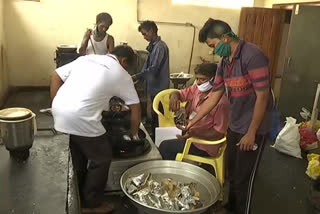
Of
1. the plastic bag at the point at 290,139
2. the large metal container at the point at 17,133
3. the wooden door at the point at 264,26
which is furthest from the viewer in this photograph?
the wooden door at the point at 264,26

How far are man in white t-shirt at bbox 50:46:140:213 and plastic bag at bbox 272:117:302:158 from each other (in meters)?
1.80

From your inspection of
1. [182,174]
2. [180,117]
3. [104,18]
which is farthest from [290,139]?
[104,18]

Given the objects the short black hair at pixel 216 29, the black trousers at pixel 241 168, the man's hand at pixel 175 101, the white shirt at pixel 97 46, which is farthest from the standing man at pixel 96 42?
the black trousers at pixel 241 168

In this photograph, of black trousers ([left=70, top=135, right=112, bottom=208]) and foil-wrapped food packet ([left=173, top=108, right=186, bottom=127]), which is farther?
foil-wrapped food packet ([left=173, top=108, right=186, bottom=127])

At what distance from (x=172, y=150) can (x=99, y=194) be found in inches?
25.8

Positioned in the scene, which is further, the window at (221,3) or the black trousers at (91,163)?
the window at (221,3)

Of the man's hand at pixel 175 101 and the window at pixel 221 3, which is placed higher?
the window at pixel 221 3

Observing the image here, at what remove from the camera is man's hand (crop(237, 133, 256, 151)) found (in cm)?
172

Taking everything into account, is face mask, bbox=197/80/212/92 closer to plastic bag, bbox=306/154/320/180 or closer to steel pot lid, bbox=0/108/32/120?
plastic bag, bbox=306/154/320/180

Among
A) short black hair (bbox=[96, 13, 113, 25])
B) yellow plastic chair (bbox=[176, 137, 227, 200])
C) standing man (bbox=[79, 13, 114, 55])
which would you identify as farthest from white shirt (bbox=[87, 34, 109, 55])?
yellow plastic chair (bbox=[176, 137, 227, 200])

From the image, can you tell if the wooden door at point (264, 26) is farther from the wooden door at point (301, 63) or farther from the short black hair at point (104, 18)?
the short black hair at point (104, 18)

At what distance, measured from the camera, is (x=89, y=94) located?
1.75 meters

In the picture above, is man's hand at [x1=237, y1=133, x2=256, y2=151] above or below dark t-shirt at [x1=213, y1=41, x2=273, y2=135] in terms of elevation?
below

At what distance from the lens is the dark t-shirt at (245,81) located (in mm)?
1658
